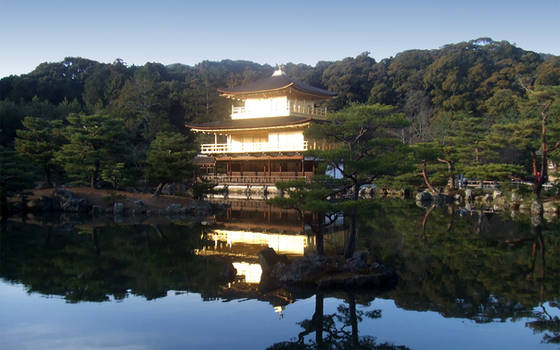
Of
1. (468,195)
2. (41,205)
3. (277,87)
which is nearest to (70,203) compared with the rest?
(41,205)

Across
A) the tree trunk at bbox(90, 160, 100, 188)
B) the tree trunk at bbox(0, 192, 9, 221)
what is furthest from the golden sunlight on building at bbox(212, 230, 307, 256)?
the tree trunk at bbox(90, 160, 100, 188)

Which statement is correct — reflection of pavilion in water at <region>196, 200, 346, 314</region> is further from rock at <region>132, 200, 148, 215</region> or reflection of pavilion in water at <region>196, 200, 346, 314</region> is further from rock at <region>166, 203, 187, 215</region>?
rock at <region>132, 200, 148, 215</region>

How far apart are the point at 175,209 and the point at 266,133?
41.4ft

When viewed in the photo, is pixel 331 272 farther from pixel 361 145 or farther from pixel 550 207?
pixel 550 207

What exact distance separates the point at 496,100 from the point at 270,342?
43.5m

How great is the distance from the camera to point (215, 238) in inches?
585

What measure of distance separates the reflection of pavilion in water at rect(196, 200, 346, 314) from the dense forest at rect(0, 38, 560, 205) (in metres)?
4.28

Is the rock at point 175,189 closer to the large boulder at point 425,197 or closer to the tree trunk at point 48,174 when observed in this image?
the tree trunk at point 48,174

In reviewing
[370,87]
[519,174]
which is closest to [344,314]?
[519,174]

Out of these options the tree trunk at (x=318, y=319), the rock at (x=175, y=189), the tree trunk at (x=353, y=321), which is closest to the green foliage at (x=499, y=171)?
the tree trunk at (x=353, y=321)

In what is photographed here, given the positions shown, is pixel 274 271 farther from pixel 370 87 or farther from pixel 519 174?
Result: pixel 370 87

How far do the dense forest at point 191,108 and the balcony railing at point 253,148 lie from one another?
221 cm

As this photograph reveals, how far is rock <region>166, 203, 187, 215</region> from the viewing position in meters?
22.0

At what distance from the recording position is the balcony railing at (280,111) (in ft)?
106
